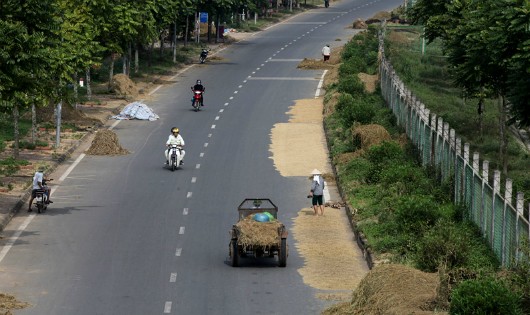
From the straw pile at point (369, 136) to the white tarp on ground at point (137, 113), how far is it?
47.2ft

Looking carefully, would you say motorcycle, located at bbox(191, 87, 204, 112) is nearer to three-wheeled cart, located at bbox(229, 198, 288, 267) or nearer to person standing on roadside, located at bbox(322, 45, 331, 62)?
person standing on roadside, located at bbox(322, 45, 331, 62)

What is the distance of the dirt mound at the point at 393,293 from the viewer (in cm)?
2428

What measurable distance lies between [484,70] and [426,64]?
115 ft

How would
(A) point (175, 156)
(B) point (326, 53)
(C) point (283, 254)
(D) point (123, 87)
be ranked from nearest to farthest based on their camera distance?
(C) point (283, 254) → (A) point (175, 156) → (D) point (123, 87) → (B) point (326, 53)

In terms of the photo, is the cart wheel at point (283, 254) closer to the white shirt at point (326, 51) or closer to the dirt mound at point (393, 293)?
the dirt mound at point (393, 293)

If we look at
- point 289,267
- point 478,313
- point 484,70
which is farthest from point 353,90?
point 478,313

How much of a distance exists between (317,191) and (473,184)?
6.36 m

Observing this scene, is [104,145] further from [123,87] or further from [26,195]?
[123,87]

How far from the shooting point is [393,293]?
2498cm

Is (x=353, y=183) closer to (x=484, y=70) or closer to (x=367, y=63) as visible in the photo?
(x=484, y=70)

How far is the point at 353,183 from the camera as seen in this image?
4197cm

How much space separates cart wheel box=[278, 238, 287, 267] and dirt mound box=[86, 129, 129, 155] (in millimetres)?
19927

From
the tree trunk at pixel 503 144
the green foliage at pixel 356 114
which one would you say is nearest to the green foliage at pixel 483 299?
the tree trunk at pixel 503 144

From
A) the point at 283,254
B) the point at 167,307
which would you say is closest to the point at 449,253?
the point at 283,254
